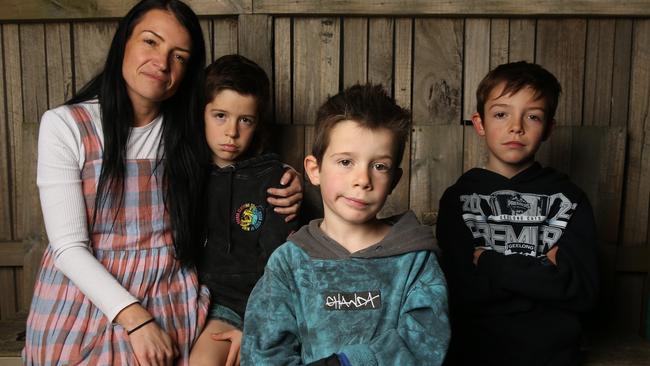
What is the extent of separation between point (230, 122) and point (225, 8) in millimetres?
776

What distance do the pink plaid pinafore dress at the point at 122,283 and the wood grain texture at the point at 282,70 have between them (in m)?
0.87

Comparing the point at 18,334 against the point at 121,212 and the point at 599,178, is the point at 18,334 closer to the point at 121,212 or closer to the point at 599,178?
the point at 121,212

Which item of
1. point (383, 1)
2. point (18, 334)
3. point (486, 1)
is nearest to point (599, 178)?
point (486, 1)

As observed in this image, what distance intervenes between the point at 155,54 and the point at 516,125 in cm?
132

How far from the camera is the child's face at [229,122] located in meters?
2.29

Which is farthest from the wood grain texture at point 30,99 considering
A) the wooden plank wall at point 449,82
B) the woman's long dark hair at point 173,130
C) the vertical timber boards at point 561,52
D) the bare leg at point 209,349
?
the vertical timber boards at point 561,52

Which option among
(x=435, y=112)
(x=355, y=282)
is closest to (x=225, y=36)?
(x=435, y=112)

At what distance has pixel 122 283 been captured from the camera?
206 cm

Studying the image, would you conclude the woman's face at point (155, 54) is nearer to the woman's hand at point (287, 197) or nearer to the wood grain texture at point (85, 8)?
the woman's hand at point (287, 197)

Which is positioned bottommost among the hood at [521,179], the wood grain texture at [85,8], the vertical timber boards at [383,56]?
the hood at [521,179]

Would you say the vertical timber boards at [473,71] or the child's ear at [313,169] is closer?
the child's ear at [313,169]

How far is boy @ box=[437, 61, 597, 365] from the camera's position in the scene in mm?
2084

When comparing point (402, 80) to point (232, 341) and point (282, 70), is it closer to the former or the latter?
point (282, 70)

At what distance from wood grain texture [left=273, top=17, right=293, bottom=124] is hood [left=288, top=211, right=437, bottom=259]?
1236mm
